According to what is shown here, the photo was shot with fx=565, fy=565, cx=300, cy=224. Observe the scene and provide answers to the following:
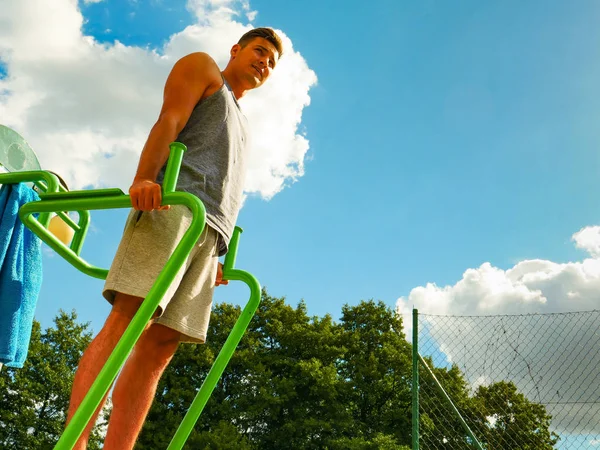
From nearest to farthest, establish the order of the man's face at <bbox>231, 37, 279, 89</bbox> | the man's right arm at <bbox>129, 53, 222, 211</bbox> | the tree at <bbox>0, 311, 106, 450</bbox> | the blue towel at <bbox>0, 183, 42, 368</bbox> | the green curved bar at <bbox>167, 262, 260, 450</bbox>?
the man's right arm at <bbox>129, 53, 222, 211</bbox> → the green curved bar at <bbox>167, 262, 260, 450</bbox> → the blue towel at <bbox>0, 183, 42, 368</bbox> → the man's face at <bbox>231, 37, 279, 89</bbox> → the tree at <bbox>0, 311, 106, 450</bbox>

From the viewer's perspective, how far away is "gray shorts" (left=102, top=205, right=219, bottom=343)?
4.11ft

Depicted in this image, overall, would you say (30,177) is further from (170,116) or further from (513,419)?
(513,419)

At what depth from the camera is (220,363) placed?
4.77 feet

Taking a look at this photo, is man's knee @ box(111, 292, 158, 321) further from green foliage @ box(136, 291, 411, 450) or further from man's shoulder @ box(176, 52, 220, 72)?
green foliage @ box(136, 291, 411, 450)

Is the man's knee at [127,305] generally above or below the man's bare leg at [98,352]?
above

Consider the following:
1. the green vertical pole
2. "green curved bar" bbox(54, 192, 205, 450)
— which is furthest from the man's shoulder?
the green vertical pole

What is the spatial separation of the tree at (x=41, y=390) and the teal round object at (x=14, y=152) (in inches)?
546

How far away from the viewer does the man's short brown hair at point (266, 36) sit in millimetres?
1715

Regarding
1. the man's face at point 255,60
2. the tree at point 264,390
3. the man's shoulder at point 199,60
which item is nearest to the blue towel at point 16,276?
the man's shoulder at point 199,60

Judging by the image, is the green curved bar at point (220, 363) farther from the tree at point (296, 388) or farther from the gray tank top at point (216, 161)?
the tree at point (296, 388)

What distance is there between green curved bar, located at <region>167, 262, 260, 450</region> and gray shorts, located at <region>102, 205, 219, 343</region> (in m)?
0.08

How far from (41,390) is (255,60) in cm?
1584

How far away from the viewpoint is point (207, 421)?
1546 cm

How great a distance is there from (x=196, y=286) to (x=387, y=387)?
1527cm
